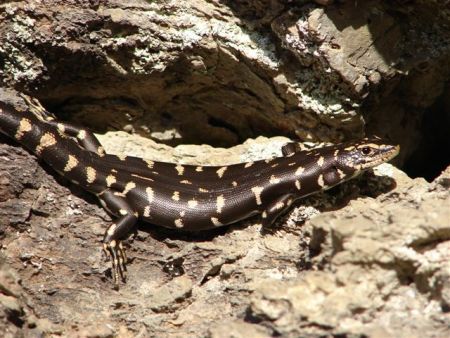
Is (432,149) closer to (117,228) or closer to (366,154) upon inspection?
(366,154)

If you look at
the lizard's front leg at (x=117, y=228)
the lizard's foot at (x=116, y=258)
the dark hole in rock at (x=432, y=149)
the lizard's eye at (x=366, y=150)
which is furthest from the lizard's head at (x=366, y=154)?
the lizard's foot at (x=116, y=258)

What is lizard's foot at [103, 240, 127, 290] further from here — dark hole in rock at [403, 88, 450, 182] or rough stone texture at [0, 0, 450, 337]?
dark hole in rock at [403, 88, 450, 182]

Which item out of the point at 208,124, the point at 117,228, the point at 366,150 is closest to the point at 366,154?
the point at 366,150

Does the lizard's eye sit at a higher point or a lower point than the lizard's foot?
higher

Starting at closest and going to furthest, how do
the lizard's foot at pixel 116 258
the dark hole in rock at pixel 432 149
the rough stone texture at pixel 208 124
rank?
the rough stone texture at pixel 208 124
the lizard's foot at pixel 116 258
the dark hole in rock at pixel 432 149

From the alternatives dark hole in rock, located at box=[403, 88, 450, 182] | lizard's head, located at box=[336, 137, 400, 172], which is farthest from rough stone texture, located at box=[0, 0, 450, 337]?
lizard's head, located at box=[336, 137, 400, 172]

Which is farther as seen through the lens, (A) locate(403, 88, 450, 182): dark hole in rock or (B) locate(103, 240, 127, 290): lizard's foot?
(A) locate(403, 88, 450, 182): dark hole in rock

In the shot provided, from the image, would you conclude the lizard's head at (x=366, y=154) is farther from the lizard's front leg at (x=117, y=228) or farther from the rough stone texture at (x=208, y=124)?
the lizard's front leg at (x=117, y=228)
